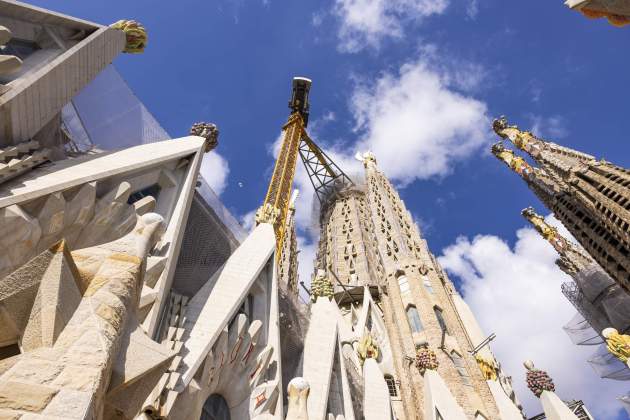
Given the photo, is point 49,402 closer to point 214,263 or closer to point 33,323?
point 33,323

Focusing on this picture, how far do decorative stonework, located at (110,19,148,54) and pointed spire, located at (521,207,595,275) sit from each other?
23.3 m

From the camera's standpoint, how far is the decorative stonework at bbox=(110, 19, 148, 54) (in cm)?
866

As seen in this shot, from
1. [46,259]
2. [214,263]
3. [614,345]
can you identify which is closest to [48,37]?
[214,263]

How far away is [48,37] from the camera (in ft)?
21.4

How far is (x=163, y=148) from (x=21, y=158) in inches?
111

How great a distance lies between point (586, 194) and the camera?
56.8ft

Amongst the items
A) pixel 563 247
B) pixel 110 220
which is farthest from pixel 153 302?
pixel 563 247

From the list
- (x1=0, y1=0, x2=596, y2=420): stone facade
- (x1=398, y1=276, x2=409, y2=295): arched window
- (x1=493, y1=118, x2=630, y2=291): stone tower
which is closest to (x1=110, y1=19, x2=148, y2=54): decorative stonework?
(x1=0, y1=0, x2=596, y2=420): stone facade

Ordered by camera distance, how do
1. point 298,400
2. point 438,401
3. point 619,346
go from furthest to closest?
point 619,346 < point 438,401 < point 298,400

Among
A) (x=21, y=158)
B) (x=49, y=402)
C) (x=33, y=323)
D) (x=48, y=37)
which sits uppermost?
(x=48, y=37)

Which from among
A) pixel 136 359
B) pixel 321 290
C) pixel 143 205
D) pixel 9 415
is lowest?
pixel 9 415

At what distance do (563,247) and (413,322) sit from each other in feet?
56.6

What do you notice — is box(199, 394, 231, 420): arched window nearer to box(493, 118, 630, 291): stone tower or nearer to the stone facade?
the stone facade

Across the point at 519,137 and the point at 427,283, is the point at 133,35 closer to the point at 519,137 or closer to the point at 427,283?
the point at 427,283
